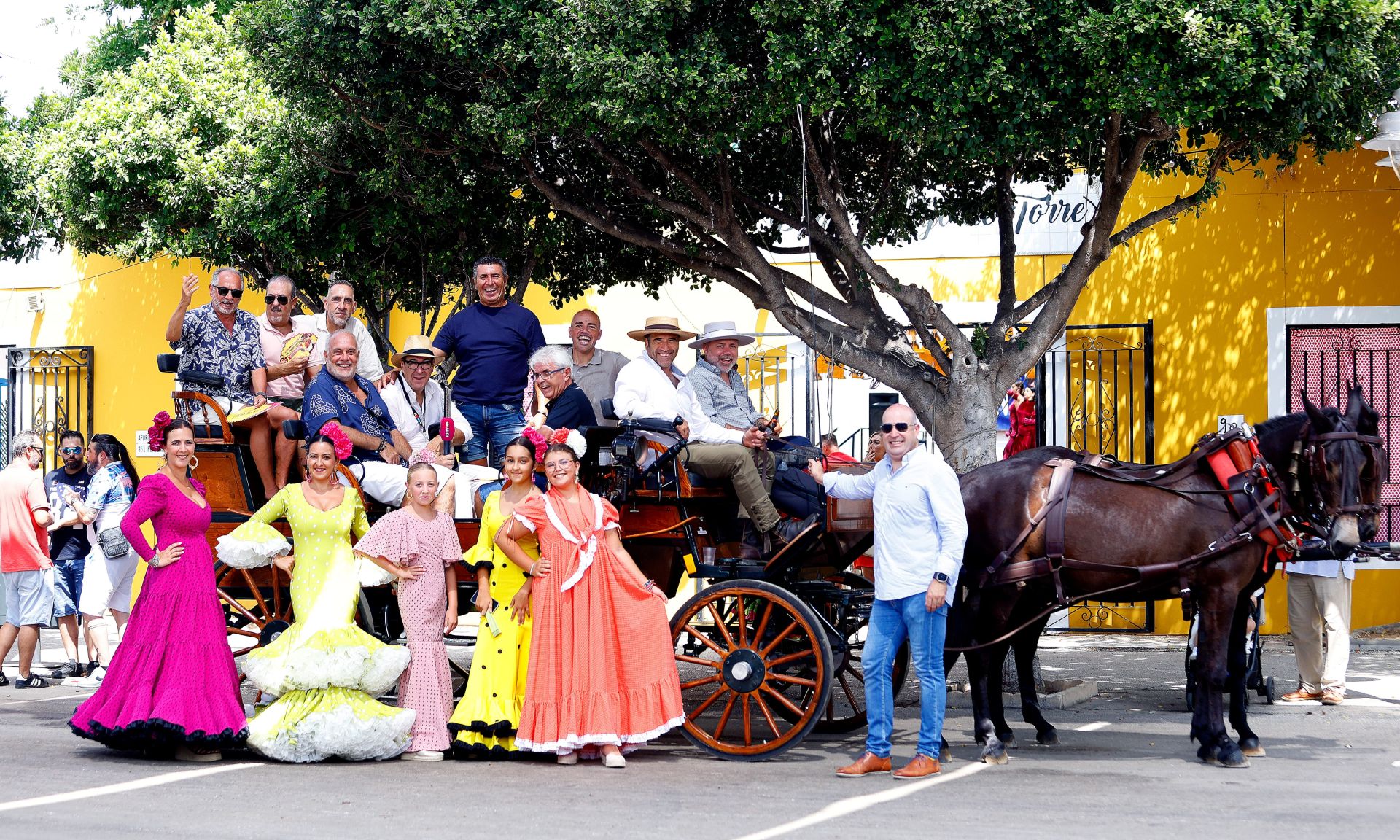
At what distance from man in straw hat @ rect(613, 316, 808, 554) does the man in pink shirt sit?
5684mm

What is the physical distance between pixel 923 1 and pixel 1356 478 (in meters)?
4.09

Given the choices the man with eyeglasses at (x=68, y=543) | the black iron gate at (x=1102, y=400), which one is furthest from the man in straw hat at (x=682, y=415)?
the black iron gate at (x=1102, y=400)

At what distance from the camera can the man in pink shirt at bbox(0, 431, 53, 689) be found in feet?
38.0

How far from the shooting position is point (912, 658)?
24.6 ft

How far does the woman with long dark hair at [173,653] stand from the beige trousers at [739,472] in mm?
2851

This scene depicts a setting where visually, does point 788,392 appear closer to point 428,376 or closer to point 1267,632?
point 1267,632

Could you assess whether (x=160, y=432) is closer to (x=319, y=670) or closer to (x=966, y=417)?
(x=319, y=670)

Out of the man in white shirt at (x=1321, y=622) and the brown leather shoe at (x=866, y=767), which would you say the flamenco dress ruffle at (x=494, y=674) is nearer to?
the brown leather shoe at (x=866, y=767)

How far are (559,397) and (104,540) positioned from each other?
15.9ft

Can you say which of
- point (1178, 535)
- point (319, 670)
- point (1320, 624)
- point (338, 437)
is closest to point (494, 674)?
point (319, 670)

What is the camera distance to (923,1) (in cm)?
948

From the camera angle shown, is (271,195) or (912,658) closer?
(912,658)

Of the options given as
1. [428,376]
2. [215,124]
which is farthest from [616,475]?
[215,124]

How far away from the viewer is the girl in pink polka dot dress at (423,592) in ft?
26.7
